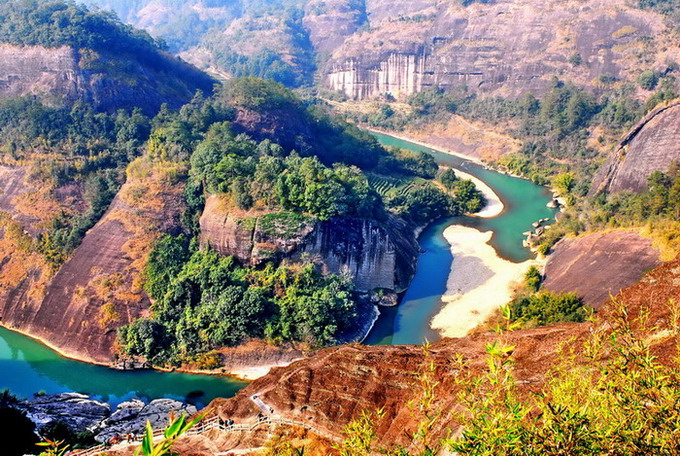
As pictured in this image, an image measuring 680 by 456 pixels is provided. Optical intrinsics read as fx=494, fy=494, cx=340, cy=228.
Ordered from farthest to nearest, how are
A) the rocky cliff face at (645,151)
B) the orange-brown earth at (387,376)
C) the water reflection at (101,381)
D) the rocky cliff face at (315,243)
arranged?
the rocky cliff face at (645,151), the rocky cliff face at (315,243), the water reflection at (101,381), the orange-brown earth at (387,376)

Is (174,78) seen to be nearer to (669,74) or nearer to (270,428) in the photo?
(270,428)

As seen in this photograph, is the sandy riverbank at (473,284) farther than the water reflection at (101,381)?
Yes

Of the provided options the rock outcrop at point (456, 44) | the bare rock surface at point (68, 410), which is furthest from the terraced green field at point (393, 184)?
the rock outcrop at point (456, 44)

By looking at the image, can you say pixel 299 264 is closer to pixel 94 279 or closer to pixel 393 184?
pixel 94 279

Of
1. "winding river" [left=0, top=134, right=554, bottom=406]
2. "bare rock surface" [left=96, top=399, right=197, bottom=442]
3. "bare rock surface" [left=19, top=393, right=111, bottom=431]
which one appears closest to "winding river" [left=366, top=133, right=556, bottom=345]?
"winding river" [left=0, top=134, right=554, bottom=406]

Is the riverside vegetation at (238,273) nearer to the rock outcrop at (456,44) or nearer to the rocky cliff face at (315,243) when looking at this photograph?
the rocky cliff face at (315,243)

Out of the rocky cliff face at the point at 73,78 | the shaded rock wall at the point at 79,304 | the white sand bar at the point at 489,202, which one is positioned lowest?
the shaded rock wall at the point at 79,304
